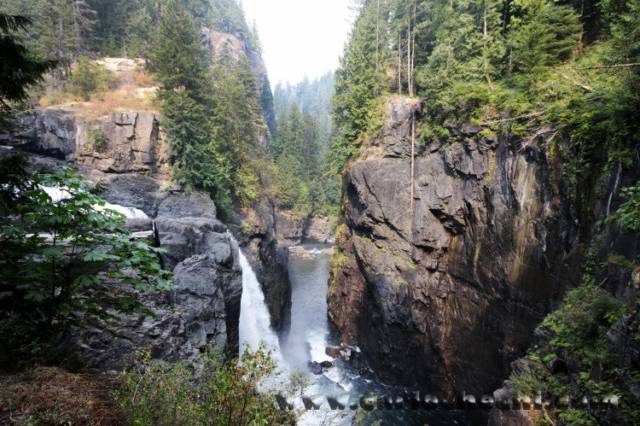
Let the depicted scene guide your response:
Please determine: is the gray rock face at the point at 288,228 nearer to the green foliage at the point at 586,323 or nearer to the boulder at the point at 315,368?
the boulder at the point at 315,368

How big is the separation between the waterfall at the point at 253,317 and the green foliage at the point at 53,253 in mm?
14684

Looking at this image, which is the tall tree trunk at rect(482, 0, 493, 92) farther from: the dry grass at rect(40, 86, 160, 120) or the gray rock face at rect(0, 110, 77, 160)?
the gray rock face at rect(0, 110, 77, 160)

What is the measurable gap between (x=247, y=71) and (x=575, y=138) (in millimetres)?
41786

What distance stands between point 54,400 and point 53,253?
1772 mm

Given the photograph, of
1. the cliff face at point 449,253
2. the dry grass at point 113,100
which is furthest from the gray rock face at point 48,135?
the cliff face at point 449,253

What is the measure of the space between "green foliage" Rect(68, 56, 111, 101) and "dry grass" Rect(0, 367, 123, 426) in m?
26.6

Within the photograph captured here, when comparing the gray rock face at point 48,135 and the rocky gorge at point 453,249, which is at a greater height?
the gray rock face at point 48,135

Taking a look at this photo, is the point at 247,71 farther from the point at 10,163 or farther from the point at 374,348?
the point at 10,163

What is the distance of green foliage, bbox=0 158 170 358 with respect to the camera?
12.2 ft

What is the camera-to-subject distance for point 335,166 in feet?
90.9

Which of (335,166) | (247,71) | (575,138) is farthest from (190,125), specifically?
(247,71)

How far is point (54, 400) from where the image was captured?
A: 384 centimetres

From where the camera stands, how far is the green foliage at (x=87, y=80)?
78.7 feet

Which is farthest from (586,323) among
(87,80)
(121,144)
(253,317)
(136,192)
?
(87,80)
